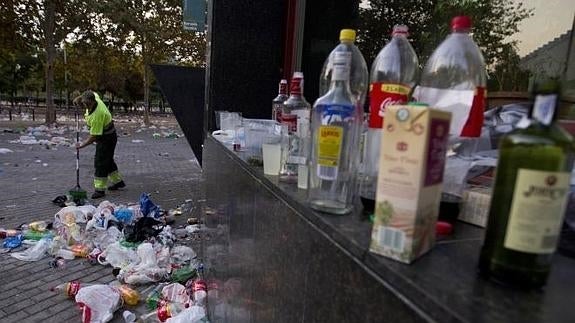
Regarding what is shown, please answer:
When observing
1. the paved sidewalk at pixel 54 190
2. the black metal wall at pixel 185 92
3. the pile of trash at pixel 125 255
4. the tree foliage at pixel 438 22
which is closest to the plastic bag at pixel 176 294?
the pile of trash at pixel 125 255

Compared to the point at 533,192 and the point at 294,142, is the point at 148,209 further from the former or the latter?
the point at 533,192

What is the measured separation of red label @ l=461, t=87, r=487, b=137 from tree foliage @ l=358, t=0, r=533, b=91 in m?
1.58

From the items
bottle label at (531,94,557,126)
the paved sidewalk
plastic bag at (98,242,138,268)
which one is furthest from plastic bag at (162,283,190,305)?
bottle label at (531,94,557,126)

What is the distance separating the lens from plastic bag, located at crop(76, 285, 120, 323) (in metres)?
3.32

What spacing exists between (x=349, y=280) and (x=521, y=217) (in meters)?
0.40

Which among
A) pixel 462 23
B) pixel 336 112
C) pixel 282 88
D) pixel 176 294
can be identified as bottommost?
pixel 176 294

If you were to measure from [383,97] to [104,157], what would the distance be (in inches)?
289

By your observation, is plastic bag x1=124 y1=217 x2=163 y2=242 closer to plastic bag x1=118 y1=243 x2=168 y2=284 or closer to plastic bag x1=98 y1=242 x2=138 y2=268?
plastic bag x1=98 y1=242 x2=138 y2=268

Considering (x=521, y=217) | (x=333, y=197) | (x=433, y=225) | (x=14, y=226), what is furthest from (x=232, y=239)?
(x=14, y=226)

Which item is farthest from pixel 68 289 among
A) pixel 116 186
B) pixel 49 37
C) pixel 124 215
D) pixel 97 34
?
pixel 97 34

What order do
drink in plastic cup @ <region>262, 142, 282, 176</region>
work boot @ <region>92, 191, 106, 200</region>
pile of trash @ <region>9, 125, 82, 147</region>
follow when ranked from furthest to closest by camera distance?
Answer: 1. pile of trash @ <region>9, 125, 82, 147</region>
2. work boot @ <region>92, 191, 106, 200</region>
3. drink in plastic cup @ <region>262, 142, 282, 176</region>

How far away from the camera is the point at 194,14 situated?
6.27 meters

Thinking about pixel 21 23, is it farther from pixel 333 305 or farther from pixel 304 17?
pixel 333 305

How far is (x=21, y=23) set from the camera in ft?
60.4
